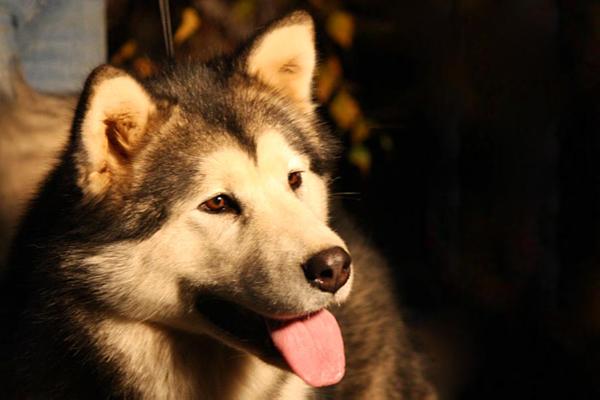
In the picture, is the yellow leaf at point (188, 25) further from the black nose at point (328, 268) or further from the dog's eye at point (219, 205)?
the black nose at point (328, 268)

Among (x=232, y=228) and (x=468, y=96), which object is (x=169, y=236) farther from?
(x=468, y=96)

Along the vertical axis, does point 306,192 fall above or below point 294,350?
above

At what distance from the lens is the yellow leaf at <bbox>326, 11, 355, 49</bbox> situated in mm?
5574

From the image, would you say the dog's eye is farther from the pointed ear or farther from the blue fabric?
Answer: the blue fabric

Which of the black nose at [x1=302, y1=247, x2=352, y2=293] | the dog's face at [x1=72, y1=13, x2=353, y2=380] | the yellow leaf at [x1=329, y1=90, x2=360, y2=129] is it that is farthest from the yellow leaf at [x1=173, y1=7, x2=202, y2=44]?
the black nose at [x1=302, y1=247, x2=352, y2=293]

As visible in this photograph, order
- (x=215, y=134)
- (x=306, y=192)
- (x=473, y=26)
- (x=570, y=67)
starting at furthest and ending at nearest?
(x=473, y=26), (x=570, y=67), (x=306, y=192), (x=215, y=134)

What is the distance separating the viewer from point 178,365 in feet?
10.4

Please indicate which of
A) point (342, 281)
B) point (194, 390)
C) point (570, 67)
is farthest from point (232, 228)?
point (570, 67)

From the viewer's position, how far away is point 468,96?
17.8 ft

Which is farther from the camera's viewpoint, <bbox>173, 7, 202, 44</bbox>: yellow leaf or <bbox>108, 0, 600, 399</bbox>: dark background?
<bbox>173, 7, 202, 44</bbox>: yellow leaf

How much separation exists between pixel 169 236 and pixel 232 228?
0.71 ft

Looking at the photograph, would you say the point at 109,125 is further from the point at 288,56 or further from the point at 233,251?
the point at 288,56

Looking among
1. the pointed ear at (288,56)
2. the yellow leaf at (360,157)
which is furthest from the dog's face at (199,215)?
the yellow leaf at (360,157)

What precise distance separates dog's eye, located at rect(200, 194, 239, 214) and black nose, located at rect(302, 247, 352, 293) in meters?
0.40
